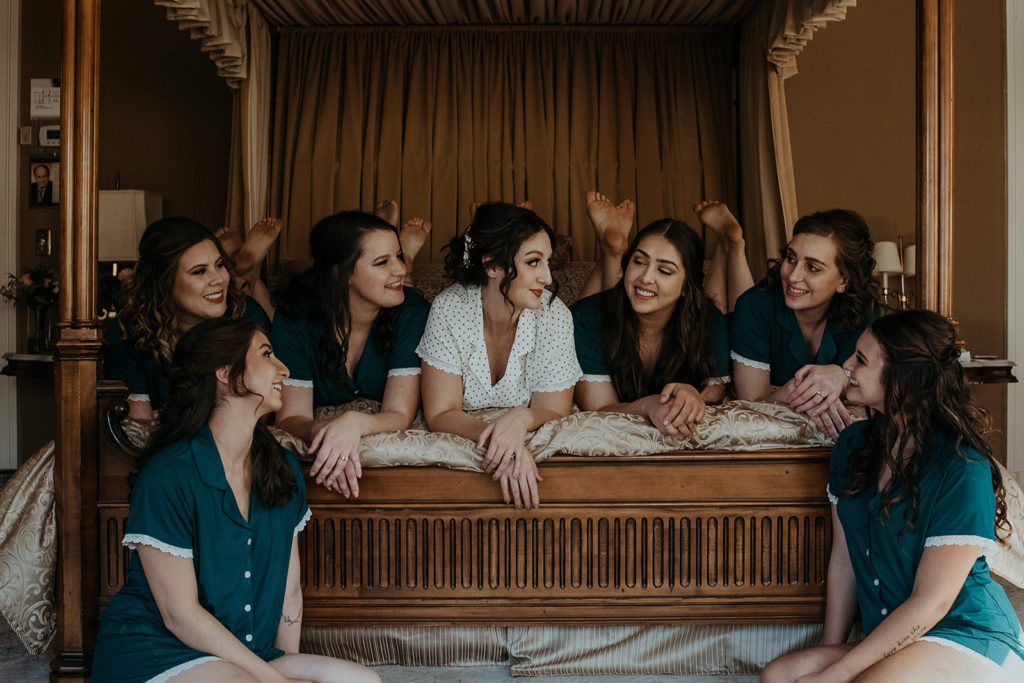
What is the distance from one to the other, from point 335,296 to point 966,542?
1835 mm

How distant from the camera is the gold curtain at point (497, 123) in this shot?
4785mm

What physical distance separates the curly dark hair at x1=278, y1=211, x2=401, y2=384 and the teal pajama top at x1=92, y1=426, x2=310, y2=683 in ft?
2.69

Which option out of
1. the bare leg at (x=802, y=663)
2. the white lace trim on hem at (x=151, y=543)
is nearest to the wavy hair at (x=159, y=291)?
the white lace trim on hem at (x=151, y=543)

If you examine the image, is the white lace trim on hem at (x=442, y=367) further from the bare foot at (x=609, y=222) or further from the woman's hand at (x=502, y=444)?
the bare foot at (x=609, y=222)

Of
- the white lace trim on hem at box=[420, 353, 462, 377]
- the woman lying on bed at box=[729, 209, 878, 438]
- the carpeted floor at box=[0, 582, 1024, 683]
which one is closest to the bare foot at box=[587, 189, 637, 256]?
the woman lying on bed at box=[729, 209, 878, 438]

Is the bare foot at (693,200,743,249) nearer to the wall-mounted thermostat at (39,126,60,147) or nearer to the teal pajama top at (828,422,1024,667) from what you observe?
the teal pajama top at (828,422,1024,667)

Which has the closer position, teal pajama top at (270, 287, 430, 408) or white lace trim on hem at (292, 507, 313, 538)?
white lace trim on hem at (292, 507, 313, 538)

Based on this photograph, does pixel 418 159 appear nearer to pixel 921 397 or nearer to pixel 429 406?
pixel 429 406

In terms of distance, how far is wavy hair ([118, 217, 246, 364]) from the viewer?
8.64ft

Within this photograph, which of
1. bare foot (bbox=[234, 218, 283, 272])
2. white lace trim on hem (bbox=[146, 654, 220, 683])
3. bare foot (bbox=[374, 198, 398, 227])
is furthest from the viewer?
bare foot (bbox=[374, 198, 398, 227])

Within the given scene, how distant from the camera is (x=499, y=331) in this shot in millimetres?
2713

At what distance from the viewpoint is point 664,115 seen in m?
4.80

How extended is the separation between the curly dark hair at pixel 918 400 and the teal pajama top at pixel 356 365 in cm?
133

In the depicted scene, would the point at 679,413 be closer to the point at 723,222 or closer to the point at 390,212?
the point at 723,222
